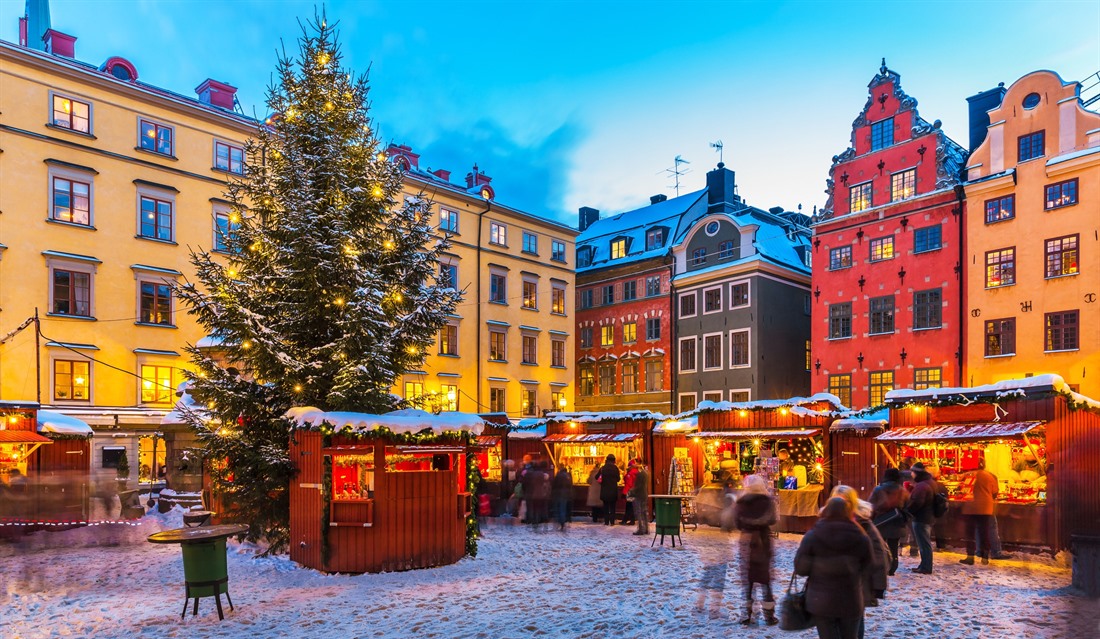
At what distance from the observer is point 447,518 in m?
14.2

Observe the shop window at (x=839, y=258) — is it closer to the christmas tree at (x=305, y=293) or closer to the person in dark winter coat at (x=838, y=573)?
the christmas tree at (x=305, y=293)

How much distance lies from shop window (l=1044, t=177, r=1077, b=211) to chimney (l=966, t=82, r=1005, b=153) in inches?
167

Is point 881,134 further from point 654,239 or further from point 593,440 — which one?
point 593,440

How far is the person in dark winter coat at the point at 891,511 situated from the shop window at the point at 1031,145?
20.5m

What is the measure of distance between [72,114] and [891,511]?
3030 centimetres

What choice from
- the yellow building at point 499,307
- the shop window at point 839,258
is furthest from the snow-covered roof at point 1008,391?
the yellow building at point 499,307

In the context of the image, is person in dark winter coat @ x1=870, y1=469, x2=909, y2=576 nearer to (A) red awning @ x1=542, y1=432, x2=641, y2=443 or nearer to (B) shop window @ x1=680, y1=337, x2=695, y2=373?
(A) red awning @ x1=542, y1=432, x2=641, y2=443

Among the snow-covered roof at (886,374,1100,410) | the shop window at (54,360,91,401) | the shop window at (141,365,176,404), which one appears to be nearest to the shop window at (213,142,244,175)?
the shop window at (141,365,176,404)

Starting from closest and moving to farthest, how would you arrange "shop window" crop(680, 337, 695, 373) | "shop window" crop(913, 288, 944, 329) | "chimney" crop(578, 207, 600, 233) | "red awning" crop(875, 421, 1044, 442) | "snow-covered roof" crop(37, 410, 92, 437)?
"red awning" crop(875, 421, 1044, 442) → "snow-covered roof" crop(37, 410, 92, 437) → "shop window" crop(913, 288, 944, 329) → "shop window" crop(680, 337, 695, 373) → "chimney" crop(578, 207, 600, 233)

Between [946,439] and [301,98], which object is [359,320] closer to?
[301,98]

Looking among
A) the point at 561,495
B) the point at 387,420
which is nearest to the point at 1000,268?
the point at 561,495

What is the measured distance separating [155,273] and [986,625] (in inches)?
1204

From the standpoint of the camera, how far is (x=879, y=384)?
32.1m

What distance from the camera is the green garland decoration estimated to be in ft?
43.9
